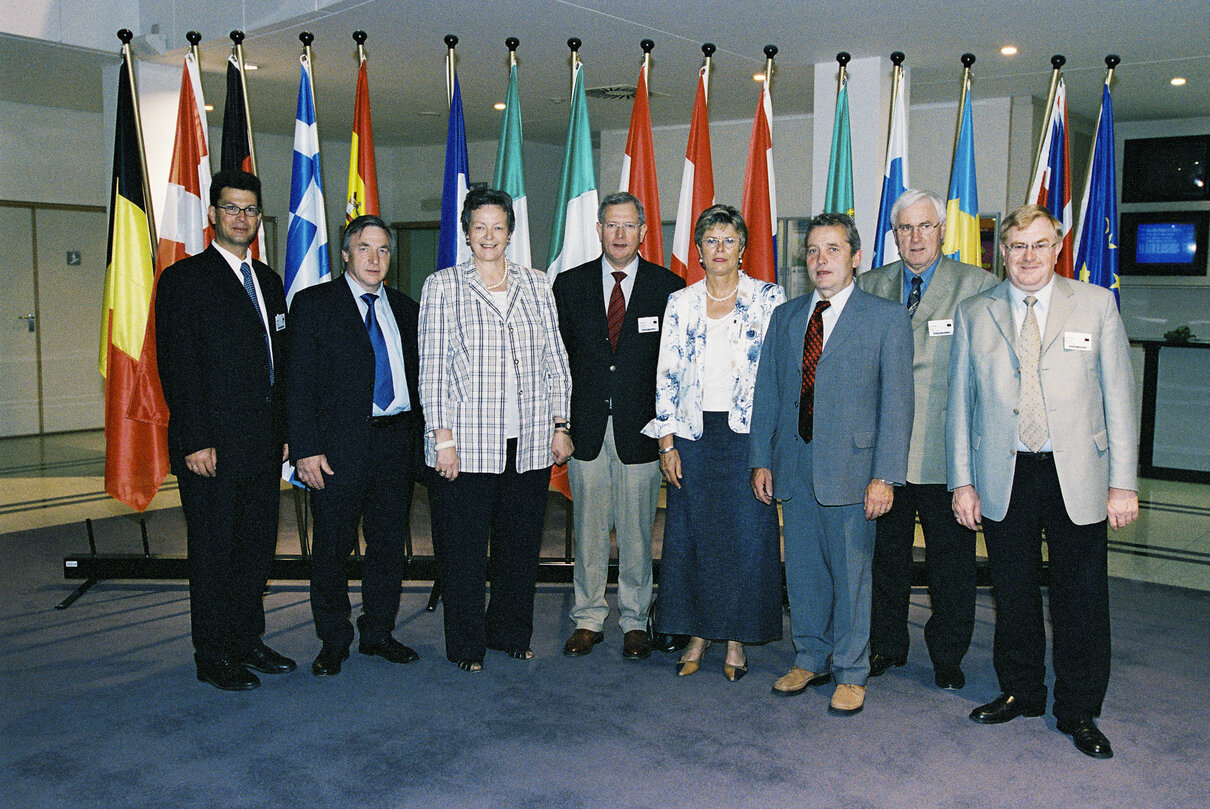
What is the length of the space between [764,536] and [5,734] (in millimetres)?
2478

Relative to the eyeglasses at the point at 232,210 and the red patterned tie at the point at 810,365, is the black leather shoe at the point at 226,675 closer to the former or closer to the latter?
the eyeglasses at the point at 232,210

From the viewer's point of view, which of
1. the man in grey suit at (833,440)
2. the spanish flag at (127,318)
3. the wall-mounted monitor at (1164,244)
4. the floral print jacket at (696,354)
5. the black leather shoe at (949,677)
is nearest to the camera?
the man in grey suit at (833,440)

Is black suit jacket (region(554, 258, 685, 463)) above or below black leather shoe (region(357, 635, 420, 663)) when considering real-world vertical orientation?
above

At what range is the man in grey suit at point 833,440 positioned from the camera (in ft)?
10.2

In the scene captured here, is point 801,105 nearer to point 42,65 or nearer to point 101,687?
point 42,65

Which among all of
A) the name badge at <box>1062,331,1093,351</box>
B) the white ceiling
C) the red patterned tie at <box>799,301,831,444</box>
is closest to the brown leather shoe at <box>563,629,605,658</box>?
the red patterned tie at <box>799,301,831,444</box>

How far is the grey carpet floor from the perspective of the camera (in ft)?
8.81

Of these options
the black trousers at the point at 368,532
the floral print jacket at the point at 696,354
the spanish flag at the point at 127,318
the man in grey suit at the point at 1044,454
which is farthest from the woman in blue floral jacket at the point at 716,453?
the spanish flag at the point at 127,318

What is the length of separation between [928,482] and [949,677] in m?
0.71

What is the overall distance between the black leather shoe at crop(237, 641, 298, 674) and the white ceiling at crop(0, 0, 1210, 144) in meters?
3.34

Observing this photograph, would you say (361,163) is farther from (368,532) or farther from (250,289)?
(368,532)

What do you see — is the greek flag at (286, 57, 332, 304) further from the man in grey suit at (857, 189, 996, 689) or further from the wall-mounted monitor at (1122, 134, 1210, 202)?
the wall-mounted monitor at (1122, 134, 1210, 202)

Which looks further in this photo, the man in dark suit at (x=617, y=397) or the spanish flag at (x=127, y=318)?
the spanish flag at (x=127, y=318)

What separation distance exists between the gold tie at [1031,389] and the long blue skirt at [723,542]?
2.92ft
